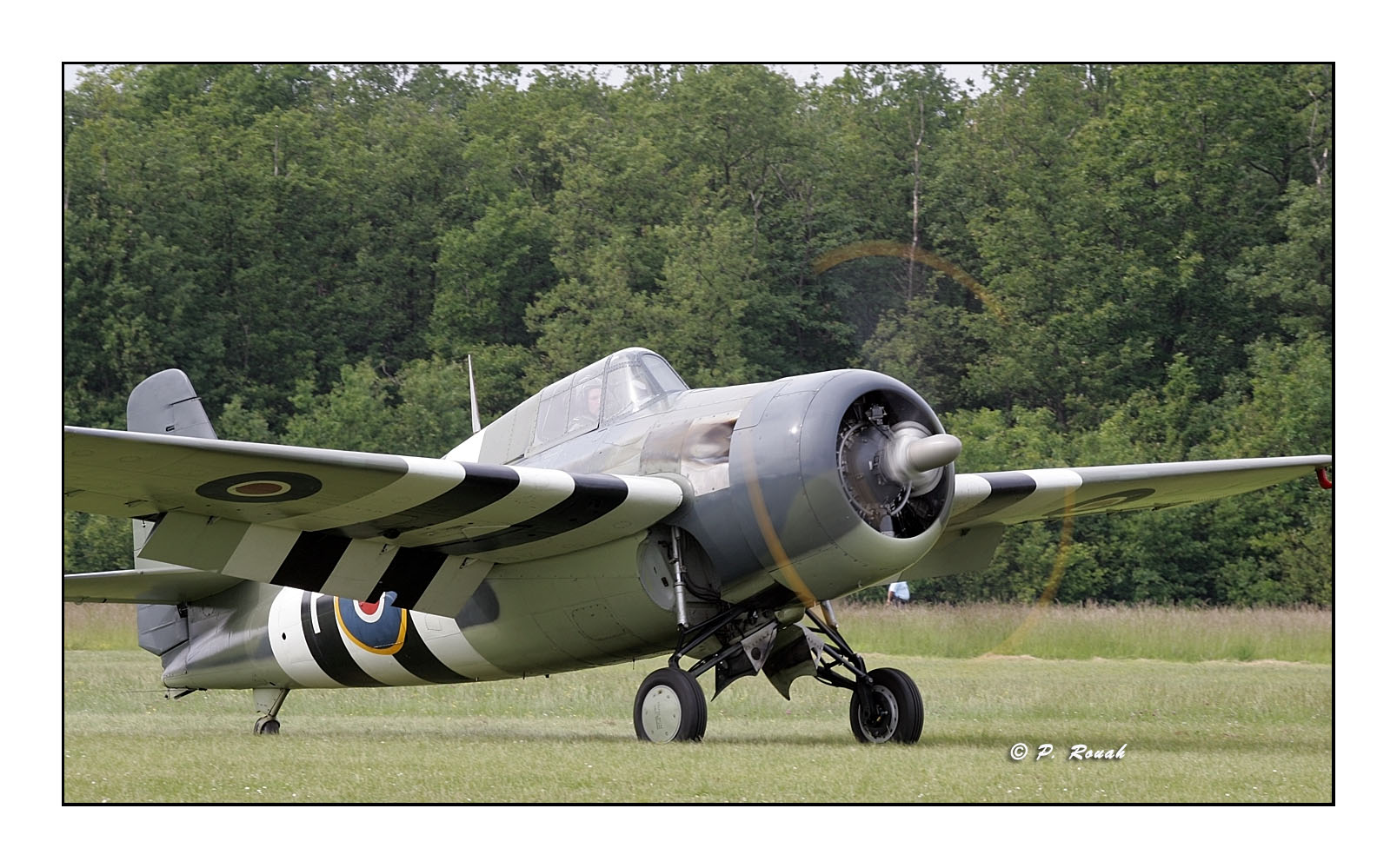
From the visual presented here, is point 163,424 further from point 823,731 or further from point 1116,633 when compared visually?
point 1116,633

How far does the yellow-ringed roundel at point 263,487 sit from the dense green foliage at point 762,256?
14.2m

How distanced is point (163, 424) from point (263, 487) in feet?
14.0

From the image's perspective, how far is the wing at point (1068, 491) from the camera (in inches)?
470

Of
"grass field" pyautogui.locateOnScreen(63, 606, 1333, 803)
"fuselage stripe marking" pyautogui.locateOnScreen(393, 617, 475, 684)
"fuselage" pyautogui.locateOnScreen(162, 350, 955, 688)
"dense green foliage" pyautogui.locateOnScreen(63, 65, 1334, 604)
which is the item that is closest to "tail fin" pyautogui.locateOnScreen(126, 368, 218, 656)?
"grass field" pyautogui.locateOnScreen(63, 606, 1333, 803)

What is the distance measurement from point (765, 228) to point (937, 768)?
17.4m

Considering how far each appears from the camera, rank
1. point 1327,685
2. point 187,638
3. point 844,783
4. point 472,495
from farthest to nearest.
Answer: point 1327,685
point 187,638
point 472,495
point 844,783

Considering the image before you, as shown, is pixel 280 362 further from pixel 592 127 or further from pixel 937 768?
pixel 937 768

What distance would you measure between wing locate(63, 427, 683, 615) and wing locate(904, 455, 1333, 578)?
10.5 feet

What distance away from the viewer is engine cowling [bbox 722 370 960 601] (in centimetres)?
946

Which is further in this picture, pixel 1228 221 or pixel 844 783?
pixel 1228 221

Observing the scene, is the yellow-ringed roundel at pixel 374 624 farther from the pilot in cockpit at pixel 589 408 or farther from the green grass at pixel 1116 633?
the green grass at pixel 1116 633

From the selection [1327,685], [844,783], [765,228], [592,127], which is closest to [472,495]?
[844,783]

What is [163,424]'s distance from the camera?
1327 cm

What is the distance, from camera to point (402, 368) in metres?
31.2
